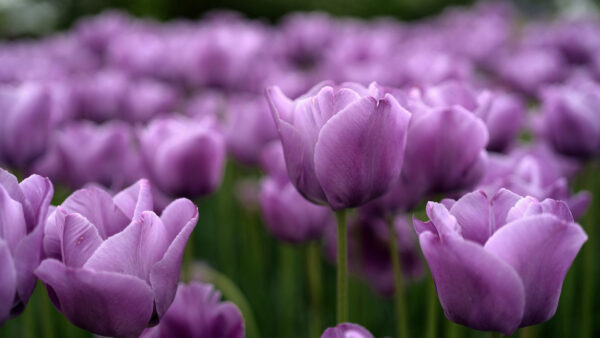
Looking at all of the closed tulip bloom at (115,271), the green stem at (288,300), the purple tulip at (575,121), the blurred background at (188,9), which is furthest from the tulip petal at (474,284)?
the blurred background at (188,9)

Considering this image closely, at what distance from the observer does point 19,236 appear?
663mm

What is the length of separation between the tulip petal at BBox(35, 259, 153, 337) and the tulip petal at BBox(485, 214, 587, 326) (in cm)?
36

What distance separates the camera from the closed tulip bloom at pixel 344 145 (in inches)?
30.9

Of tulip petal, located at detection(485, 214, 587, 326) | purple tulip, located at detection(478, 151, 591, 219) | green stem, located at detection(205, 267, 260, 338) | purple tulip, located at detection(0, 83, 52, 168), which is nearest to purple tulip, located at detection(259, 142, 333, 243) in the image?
green stem, located at detection(205, 267, 260, 338)

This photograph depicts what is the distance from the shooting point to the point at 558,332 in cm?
176

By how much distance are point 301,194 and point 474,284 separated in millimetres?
292

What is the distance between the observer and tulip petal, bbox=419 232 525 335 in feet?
2.06

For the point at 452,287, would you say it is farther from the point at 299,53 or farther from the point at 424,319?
the point at 299,53

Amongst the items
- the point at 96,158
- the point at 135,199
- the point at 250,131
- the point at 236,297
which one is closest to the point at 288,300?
the point at 236,297

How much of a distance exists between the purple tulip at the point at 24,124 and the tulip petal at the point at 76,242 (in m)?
0.78

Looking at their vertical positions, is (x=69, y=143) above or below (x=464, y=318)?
below

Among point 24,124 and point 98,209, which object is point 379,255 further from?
point 98,209

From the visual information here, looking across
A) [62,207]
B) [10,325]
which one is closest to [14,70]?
[10,325]

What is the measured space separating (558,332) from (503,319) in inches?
48.6
